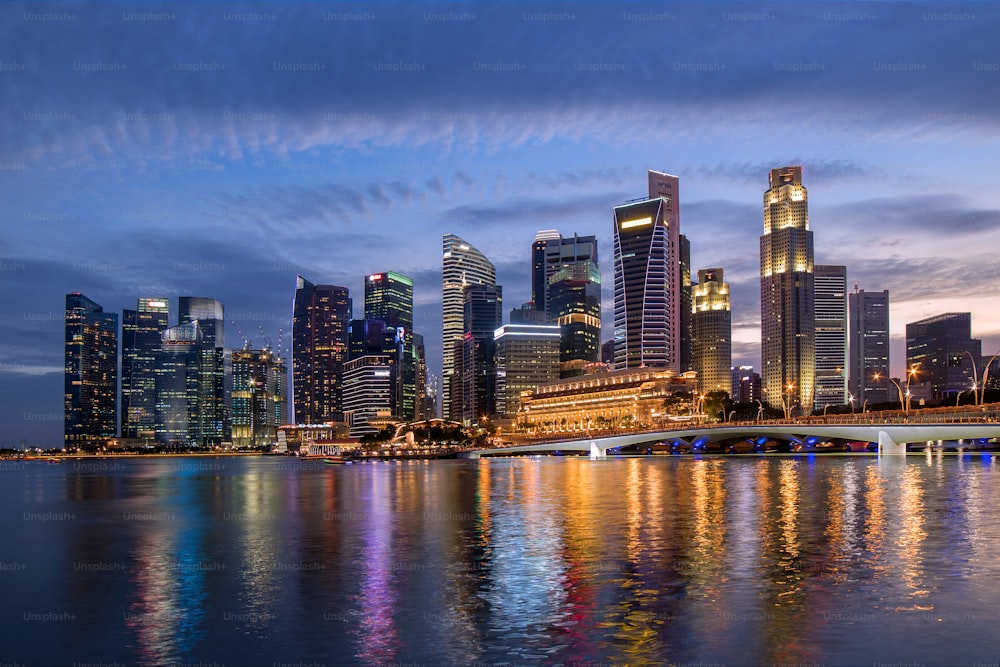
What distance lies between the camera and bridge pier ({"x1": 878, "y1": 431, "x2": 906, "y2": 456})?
14675 cm

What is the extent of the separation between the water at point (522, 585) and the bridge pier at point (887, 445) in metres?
79.2

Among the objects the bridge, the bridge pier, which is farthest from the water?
the bridge pier

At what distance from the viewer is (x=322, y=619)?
29.8 m

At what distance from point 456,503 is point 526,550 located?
3400 cm

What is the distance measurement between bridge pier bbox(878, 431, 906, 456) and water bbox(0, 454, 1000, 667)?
7920 centimetres

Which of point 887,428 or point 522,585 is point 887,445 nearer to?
point 887,428

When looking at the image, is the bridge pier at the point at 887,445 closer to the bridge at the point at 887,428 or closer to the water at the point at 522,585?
the bridge at the point at 887,428

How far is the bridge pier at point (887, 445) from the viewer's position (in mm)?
146750

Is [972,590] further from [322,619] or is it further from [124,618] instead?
[124,618]

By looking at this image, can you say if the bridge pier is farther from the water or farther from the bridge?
the water

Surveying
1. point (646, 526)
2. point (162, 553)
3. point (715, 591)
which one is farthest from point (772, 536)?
point (162, 553)

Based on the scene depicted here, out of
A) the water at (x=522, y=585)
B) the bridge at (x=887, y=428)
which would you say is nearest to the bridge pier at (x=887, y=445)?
the bridge at (x=887, y=428)

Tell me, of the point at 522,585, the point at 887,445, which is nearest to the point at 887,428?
the point at 887,445

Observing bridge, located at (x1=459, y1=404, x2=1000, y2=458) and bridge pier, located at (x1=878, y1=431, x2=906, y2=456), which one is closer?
bridge, located at (x1=459, y1=404, x2=1000, y2=458)
